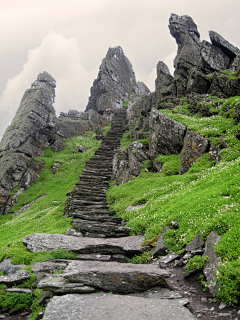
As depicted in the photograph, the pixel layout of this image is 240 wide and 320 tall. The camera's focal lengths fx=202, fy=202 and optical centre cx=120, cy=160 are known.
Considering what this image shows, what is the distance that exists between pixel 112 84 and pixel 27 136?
57.0m

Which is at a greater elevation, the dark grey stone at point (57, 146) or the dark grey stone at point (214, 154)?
the dark grey stone at point (214, 154)

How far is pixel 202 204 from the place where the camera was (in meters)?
11.3

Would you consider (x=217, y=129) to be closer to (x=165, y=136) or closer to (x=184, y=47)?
(x=165, y=136)

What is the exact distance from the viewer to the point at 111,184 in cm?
3047

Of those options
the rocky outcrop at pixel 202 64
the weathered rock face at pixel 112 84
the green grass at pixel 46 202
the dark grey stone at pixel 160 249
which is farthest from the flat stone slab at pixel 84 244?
the weathered rock face at pixel 112 84

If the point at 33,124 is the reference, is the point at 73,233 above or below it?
below

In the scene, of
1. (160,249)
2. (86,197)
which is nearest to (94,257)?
(160,249)

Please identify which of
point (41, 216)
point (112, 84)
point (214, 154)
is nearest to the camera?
point (214, 154)

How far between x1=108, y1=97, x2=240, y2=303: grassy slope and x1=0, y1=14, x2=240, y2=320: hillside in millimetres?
67

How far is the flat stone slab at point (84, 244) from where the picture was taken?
12.0m

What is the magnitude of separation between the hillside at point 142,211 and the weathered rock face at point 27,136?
28cm

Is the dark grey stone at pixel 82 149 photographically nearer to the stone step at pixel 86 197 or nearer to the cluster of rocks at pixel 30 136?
the cluster of rocks at pixel 30 136

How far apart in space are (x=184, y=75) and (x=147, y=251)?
3834cm

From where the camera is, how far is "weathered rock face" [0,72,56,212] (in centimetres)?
3878
